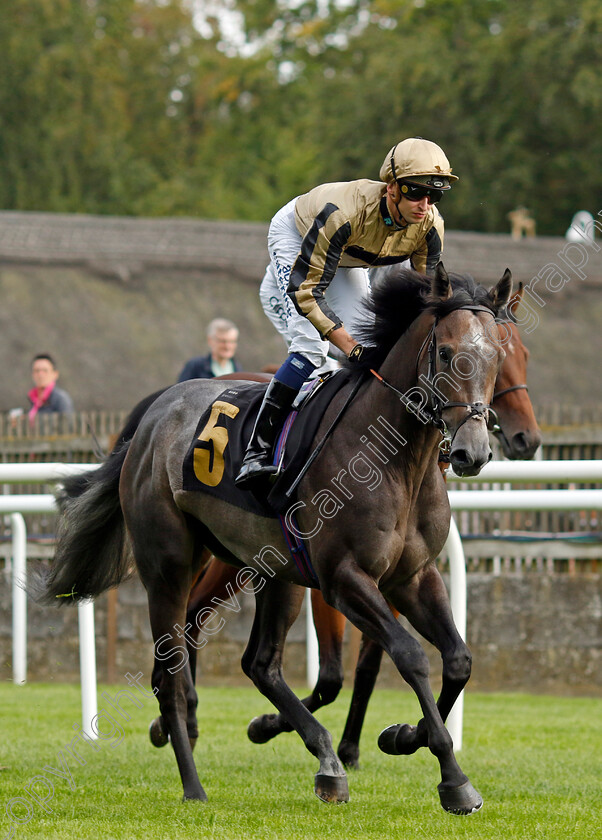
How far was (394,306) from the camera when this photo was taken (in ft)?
15.4

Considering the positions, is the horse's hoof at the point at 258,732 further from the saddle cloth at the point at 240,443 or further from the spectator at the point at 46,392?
the spectator at the point at 46,392

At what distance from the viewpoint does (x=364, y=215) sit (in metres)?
4.80

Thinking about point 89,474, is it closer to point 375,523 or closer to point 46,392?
point 375,523

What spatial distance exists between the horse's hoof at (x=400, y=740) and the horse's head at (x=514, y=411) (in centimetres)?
184

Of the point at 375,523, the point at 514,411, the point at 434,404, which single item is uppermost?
the point at 434,404

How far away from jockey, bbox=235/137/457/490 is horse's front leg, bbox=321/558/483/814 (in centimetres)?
58

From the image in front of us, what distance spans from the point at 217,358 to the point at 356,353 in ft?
14.5

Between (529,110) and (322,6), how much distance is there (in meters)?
10.1

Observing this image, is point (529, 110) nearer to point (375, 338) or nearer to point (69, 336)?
point (69, 336)

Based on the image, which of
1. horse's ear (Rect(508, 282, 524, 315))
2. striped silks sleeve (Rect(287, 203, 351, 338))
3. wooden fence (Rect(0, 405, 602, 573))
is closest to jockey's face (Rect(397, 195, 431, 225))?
striped silks sleeve (Rect(287, 203, 351, 338))

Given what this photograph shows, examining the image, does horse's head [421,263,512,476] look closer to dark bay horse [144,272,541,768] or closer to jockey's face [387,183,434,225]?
dark bay horse [144,272,541,768]

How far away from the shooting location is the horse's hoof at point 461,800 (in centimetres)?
411

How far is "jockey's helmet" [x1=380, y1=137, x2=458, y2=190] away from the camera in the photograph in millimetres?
4609

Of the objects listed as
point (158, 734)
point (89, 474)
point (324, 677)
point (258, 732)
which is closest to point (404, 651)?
point (324, 677)
